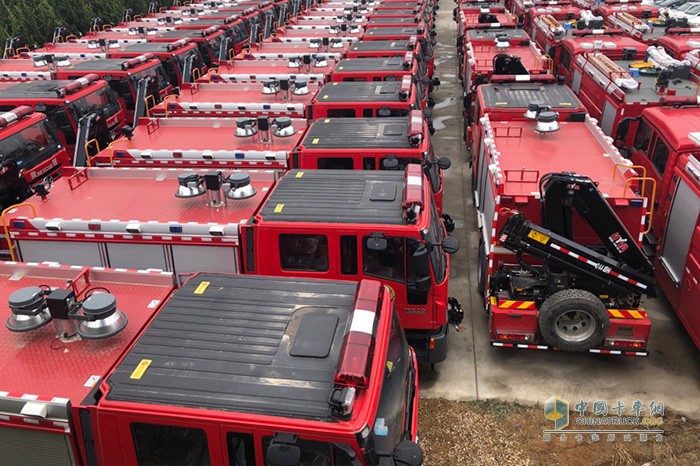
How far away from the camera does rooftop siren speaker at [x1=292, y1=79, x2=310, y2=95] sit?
42.3 feet

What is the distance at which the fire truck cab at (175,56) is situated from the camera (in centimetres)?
1764

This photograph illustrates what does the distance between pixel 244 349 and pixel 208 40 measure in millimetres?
18418

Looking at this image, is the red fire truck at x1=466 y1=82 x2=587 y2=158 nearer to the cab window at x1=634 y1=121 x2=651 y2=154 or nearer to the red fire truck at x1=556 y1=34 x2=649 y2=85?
the cab window at x1=634 y1=121 x2=651 y2=154

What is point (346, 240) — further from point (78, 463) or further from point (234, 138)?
point (234, 138)

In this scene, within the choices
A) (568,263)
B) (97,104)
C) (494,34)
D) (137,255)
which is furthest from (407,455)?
(494,34)

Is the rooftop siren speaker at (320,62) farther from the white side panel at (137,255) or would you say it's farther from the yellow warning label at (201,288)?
the yellow warning label at (201,288)

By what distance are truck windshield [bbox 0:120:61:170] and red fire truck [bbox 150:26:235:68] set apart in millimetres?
9541

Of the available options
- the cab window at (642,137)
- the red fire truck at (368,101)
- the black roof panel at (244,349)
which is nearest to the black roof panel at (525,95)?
the cab window at (642,137)

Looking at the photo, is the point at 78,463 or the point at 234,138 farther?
the point at 234,138

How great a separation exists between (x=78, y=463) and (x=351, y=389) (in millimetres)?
2299

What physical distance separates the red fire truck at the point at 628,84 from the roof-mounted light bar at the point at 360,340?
8228 millimetres

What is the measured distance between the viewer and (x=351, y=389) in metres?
3.93

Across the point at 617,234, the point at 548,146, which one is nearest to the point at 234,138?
the point at 548,146

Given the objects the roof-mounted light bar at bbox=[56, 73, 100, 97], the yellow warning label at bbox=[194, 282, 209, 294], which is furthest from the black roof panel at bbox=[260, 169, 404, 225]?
the roof-mounted light bar at bbox=[56, 73, 100, 97]
